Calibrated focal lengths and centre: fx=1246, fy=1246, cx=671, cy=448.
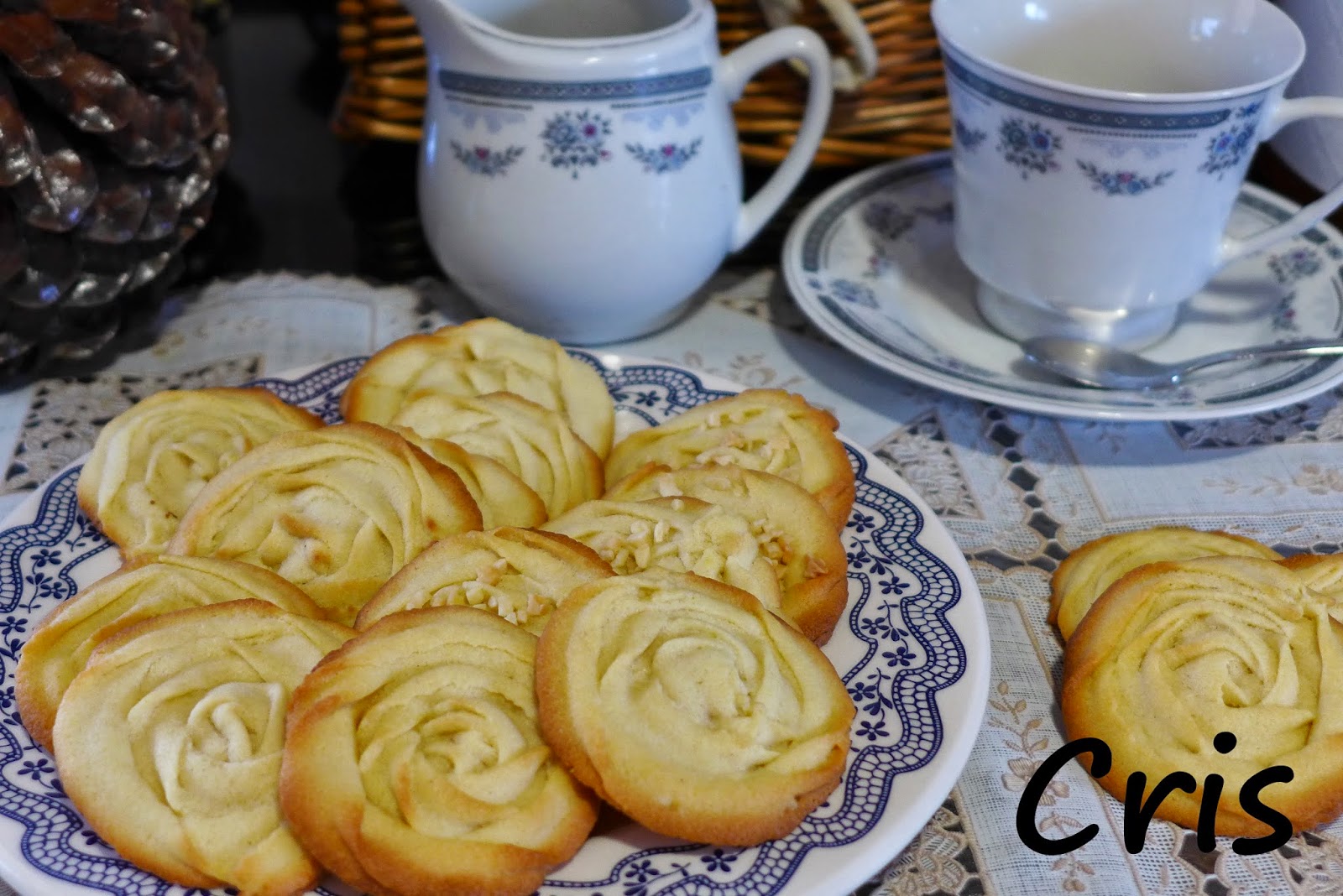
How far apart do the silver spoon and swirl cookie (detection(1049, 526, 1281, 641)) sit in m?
0.20

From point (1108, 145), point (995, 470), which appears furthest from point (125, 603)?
point (1108, 145)

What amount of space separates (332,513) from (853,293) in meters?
0.59

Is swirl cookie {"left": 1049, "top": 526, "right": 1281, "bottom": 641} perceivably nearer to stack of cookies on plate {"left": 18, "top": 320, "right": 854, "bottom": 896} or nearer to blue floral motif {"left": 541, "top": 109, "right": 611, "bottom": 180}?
stack of cookies on plate {"left": 18, "top": 320, "right": 854, "bottom": 896}

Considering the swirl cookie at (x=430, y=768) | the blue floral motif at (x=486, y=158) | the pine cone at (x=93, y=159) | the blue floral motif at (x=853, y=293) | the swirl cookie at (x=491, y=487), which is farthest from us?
the blue floral motif at (x=853, y=293)

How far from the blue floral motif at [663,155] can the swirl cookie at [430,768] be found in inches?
20.2

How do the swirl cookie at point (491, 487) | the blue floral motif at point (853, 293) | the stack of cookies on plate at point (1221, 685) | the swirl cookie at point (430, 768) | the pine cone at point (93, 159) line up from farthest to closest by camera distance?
the blue floral motif at point (853, 293)
the pine cone at point (93, 159)
the swirl cookie at point (491, 487)
the stack of cookies on plate at point (1221, 685)
the swirl cookie at point (430, 768)

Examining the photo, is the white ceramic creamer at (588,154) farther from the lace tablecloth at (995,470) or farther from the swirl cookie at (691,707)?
the swirl cookie at (691,707)

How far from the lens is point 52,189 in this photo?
100 centimetres

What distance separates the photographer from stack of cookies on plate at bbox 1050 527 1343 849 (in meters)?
0.73

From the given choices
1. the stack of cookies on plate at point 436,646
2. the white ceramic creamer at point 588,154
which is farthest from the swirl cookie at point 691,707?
the white ceramic creamer at point 588,154

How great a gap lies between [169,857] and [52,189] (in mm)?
610

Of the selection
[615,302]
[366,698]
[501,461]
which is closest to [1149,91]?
[615,302]

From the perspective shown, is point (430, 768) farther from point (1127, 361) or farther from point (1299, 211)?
point (1299, 211)

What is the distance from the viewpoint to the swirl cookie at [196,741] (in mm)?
631
